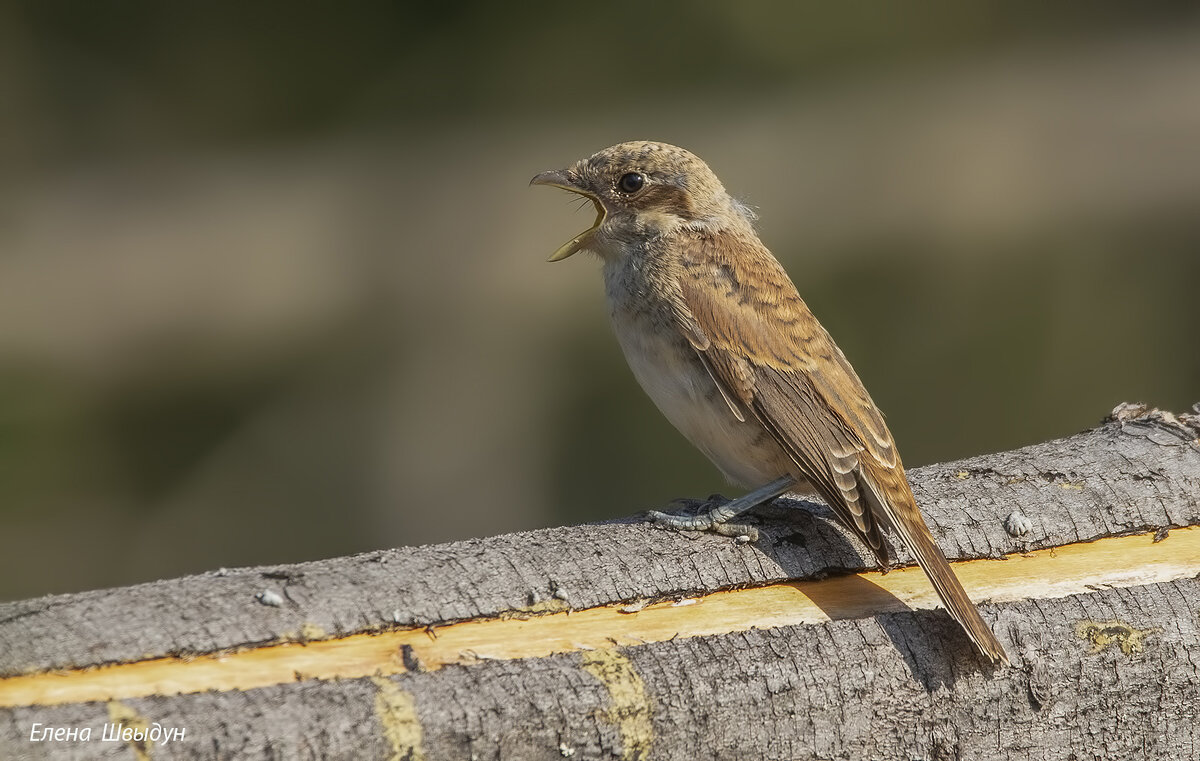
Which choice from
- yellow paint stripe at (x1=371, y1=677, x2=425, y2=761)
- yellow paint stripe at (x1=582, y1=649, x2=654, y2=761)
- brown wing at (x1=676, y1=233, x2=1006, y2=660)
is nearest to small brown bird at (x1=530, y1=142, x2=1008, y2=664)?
brown wing at (x1=676, y1=233, x2=1006, y2=660)

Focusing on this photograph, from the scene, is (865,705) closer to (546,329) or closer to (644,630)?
(644,630)

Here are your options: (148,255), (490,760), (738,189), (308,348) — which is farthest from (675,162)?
(148,255)

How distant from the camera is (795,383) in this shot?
4.24m

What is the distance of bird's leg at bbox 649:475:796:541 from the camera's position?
148 inches

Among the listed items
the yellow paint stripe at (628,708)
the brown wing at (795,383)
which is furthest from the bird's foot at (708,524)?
the yellow paint stripe at (628,708)

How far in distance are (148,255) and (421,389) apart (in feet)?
6.64

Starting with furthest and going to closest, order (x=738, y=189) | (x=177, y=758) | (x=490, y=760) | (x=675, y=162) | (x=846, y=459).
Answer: (x=738, y=189), (x=675, y=162), (x=846, y=459), (x=490, y=760), (x=177, y=758)

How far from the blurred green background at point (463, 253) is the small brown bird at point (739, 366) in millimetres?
3779

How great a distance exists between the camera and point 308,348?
29.9 feet

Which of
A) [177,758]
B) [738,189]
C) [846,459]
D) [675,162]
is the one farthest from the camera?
[738,189]

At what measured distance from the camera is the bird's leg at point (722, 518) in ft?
12.4

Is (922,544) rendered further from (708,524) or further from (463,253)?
(463,253)

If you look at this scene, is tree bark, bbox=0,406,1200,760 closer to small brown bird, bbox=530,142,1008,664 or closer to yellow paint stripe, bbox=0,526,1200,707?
yellow paint stripe, bbox=0,526,1200,707

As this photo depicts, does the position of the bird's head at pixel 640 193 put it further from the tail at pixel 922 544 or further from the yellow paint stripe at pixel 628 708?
the yellow paint stripe at pixel 628 708
